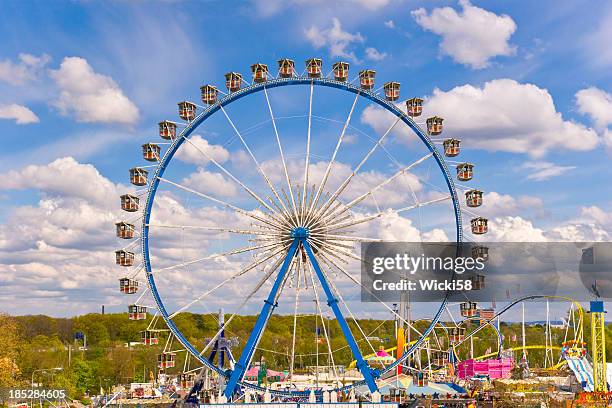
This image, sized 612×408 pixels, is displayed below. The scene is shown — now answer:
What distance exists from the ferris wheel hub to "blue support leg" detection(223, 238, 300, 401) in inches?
16.0

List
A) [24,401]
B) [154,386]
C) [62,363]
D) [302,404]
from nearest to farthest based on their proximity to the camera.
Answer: [302,404], [24,401], [154,386], [62,363]

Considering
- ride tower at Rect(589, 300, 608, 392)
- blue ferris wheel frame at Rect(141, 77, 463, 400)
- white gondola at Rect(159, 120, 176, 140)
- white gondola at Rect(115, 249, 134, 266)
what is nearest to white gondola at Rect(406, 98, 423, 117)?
blue ferris wheel frame at Rect(141, 77, 463, 400)

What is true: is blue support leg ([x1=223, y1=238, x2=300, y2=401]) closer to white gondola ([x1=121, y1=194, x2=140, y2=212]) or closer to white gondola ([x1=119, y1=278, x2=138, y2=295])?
white gondola ([x1=119, y1=278, x2=138, y2=295])

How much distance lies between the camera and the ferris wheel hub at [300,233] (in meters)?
47.3

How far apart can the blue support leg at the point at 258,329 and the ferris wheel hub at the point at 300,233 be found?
0.41 metres

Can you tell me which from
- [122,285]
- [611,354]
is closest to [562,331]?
[611,354]

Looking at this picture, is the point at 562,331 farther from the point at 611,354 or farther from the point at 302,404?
the point at 302,404

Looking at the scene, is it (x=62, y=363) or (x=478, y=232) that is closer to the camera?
(x=478, y=232)

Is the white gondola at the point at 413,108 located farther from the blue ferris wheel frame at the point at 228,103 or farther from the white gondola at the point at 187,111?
the white gondola at the point at 187,111

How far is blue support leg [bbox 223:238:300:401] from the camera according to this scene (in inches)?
1886

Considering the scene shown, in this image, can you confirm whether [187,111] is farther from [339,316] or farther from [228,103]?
[339,316]

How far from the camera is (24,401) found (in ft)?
235

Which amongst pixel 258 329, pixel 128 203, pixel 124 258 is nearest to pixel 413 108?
pixel 258 329

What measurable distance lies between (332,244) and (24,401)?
129 feet
